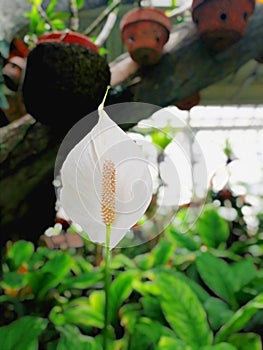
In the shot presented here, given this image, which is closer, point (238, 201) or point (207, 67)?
point (207, 67)

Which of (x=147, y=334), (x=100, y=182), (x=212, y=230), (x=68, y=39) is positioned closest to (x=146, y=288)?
(x=147, y=334)

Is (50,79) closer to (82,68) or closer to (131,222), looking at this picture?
(82,68)

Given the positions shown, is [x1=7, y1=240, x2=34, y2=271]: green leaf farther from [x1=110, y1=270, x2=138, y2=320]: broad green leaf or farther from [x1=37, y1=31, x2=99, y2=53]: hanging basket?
[x1=37, y1=31, x2=99, y2=53]: hanging basket

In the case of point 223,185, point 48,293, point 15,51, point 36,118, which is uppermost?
point 15,51

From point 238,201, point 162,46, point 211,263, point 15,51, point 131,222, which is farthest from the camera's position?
point 238,201

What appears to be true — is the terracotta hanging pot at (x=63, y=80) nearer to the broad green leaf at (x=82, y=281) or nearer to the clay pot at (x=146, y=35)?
the clay pot at (x=146, y=35)

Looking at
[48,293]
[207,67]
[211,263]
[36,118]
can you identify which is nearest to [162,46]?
[207,67]

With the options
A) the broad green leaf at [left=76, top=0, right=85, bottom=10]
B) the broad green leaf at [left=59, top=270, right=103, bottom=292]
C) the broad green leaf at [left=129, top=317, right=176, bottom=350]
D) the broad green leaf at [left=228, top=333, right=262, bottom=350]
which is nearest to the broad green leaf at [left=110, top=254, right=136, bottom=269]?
the broad green leaf at [left=59, top=270, right=103, bottom=292]
